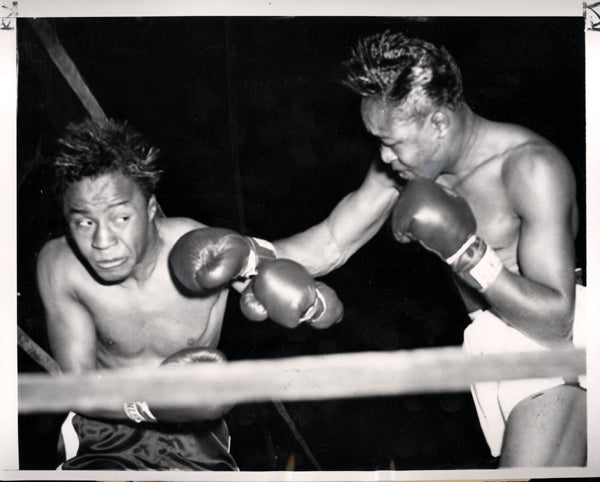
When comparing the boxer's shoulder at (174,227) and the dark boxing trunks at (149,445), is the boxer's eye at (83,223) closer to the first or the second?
the boxer's shoulder at (174,227)

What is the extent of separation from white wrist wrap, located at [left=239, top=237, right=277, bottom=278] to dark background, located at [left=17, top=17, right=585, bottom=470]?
0.04 m

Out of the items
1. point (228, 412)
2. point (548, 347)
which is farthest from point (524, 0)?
point (228, 412)

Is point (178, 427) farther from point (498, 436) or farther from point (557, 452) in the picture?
point (557, 452)

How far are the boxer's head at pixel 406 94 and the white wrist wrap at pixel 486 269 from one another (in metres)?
0.35

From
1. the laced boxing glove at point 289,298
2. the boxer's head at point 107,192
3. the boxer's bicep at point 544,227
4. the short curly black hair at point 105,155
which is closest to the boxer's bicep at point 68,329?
the boxer's head at point 107,192

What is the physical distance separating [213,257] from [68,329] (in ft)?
1.98

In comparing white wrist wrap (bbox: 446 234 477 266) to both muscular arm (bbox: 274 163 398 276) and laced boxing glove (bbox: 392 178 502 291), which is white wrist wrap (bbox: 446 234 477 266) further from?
muscular arm (bbox: 274 163 398 276)

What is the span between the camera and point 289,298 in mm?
2479

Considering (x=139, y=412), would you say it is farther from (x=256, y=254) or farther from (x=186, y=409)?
(x=256, y=254)

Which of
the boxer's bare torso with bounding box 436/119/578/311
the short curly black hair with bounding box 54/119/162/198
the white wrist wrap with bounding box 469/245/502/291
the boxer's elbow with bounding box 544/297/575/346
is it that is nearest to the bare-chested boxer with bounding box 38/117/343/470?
the short curly black hair with bounding box 54/119/162/198

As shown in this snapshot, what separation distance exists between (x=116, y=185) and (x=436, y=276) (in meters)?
1.17

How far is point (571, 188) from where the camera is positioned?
2525 millimetres

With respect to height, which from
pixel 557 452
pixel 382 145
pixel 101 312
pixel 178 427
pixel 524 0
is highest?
pixel 524 0

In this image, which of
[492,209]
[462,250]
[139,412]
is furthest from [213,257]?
[492,209]
